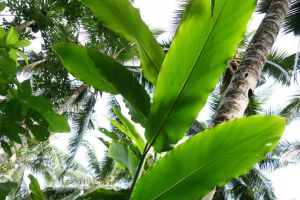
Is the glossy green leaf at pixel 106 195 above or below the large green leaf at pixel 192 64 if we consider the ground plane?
below

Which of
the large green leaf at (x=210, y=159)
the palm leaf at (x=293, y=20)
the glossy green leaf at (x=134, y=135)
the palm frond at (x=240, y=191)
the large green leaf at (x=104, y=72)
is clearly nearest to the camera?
the large green leaf at (x=210, y=159)

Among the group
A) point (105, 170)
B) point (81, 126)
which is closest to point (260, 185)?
point (81, 126)

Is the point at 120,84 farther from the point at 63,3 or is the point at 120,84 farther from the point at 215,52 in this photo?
the point at 63,3

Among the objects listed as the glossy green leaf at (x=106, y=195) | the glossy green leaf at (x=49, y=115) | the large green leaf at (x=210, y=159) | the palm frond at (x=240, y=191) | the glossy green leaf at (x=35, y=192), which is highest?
the palm frond at (x=240, y=191)

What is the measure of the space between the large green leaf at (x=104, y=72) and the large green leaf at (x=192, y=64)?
0.28ft

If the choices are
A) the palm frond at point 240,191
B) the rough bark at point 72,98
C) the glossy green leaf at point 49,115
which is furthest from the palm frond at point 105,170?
the glossy green leaf at point 49,115

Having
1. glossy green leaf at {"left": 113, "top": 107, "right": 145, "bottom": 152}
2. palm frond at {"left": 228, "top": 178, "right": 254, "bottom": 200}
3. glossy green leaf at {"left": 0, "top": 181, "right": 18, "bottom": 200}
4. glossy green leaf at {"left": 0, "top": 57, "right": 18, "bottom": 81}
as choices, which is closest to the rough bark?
palm frond at {"left": 228, "top": 178, "right": 254, "bottom": 200}

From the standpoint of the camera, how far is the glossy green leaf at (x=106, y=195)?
2.85 ft

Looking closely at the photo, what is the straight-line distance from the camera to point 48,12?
5918 millimetres

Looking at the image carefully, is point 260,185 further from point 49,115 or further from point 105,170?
point 49,115

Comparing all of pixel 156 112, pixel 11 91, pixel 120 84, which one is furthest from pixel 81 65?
pixel 11 91

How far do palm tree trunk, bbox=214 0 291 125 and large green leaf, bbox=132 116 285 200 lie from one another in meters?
A: 0.55

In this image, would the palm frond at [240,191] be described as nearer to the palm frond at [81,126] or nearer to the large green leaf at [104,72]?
the palm frond at [81,126]

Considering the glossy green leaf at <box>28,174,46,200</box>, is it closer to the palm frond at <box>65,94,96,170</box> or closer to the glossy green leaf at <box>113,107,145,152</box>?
the glossy green leaf at <box>113,107,145,152</box>
